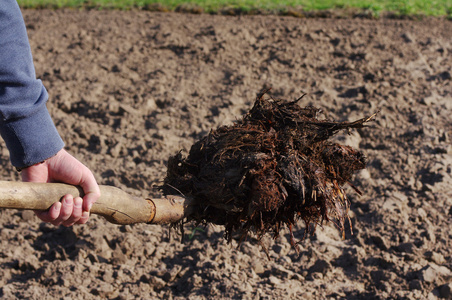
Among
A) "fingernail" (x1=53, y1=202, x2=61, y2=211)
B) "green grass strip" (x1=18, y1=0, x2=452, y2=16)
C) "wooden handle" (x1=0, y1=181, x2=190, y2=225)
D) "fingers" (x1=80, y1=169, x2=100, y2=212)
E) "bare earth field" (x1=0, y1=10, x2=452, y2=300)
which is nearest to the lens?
"wooden handle" (x1=0, y1=181, x2=190, y2=225)

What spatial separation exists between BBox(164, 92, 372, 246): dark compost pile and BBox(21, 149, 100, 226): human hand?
2.12 ft

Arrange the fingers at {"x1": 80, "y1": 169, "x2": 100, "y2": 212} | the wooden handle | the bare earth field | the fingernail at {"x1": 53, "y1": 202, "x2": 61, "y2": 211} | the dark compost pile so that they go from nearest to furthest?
the wooden handle < the fingernail at {"x1": 53, "y1": 202, "x2": 61, "y2": 211} < the fingers at {"x1": 80, "y1": 169, "x2": 100, "y2": 212} < the dark compost pile < the bare earth field

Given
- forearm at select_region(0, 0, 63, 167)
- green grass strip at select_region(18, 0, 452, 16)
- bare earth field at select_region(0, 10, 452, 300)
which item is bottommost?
bare earth field at select_region(0, 10, 452, 300)

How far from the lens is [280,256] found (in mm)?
3723

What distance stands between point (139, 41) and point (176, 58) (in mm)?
811

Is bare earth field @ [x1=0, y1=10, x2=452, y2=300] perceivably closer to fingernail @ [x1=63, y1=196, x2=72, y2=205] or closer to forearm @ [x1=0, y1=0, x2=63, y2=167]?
fingernail @ [x1=63, y1=196, x2=72, y2=205]

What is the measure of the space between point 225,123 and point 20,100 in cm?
316

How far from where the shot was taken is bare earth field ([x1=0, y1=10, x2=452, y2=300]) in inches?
137

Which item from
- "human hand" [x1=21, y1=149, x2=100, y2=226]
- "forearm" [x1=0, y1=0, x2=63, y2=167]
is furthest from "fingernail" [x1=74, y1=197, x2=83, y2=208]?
"forearm" [x1=0, y1=0, x2=63, y2=167]

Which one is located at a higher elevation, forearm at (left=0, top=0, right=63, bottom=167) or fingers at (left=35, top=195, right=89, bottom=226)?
forearm at (left=0, top=0, right=63, bottom=167)

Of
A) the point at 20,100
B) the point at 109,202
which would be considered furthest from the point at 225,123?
the point at 20,100

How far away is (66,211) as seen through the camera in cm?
228

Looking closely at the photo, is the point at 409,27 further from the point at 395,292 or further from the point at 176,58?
the point at 395,292

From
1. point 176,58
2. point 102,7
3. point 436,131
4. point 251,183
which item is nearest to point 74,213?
point 251,183
